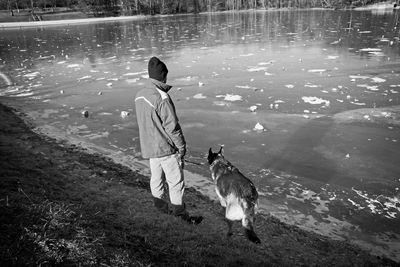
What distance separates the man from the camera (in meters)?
4.59

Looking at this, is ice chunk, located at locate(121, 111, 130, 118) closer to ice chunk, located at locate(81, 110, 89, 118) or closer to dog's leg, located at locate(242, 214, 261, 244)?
ice chunk, located at locate(81, 110, 89, 118)

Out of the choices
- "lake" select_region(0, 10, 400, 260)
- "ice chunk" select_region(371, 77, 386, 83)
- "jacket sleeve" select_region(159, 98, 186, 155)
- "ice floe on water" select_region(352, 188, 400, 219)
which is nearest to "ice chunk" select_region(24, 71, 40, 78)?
"lake" select_region(0, 10, 400, 260)

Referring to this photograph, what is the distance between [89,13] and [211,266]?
96.0 metres

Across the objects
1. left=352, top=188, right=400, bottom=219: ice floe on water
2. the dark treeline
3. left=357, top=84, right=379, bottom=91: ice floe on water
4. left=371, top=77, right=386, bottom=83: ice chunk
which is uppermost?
the dark treeline

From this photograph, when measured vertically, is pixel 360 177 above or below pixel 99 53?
below

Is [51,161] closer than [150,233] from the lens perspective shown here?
No

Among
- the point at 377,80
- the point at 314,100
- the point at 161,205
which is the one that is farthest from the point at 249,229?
the point at 377,80

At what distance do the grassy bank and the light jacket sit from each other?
112cm

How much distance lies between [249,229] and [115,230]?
1820 mm

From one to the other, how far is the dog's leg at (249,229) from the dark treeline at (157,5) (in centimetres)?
9059

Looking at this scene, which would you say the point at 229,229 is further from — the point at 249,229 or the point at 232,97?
the point at 232,97

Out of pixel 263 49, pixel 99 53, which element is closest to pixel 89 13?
pixel 99 53

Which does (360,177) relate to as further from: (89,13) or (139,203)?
(89,13)

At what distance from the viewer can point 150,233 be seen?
14.6 ft
